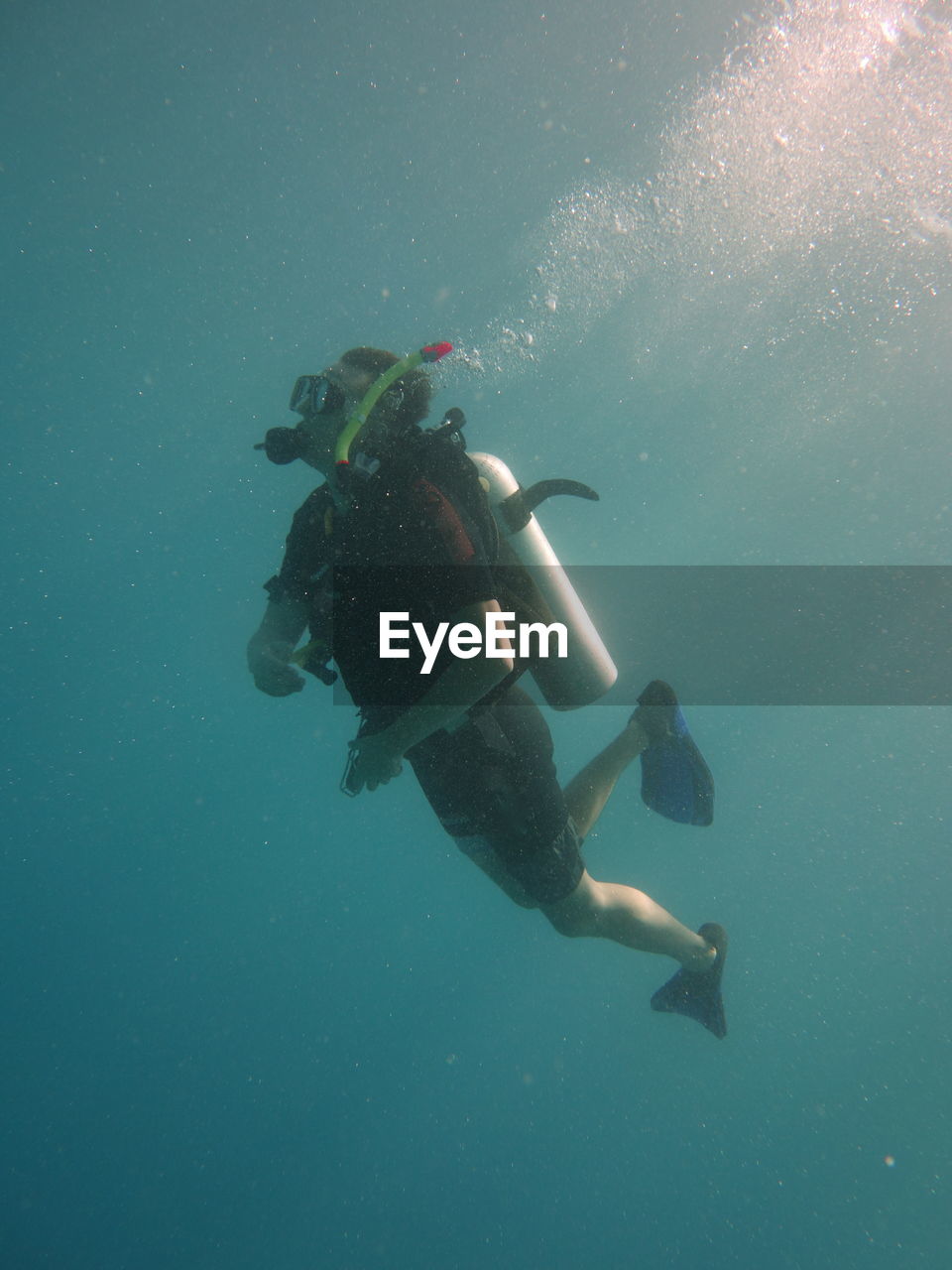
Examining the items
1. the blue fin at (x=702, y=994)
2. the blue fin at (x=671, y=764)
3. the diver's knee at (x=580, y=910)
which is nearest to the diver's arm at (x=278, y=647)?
the diver's knee at (x=580, y=910)

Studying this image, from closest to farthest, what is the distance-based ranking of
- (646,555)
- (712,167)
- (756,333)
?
(712,167), (756,333), (646,555)

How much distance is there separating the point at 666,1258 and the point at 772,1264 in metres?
2.83

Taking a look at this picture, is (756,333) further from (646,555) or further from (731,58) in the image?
(646,555)

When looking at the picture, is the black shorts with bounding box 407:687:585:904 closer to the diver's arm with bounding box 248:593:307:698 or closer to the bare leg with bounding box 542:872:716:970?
the bare leg with bounding box 542:872:716:970

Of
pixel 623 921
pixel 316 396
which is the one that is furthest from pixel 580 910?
pixel 316 396

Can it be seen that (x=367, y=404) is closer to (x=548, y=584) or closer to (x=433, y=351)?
(x=433, y=351)

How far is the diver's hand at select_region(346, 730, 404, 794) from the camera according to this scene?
209 centimetres

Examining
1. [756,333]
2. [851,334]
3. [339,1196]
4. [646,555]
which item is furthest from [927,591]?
Result: [339,1196]

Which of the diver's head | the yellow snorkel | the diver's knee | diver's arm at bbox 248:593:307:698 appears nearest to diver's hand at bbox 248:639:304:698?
diver's arm at bbox 248:593:307:698

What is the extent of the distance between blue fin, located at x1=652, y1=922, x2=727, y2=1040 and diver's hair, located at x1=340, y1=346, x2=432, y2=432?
3457 millimetres

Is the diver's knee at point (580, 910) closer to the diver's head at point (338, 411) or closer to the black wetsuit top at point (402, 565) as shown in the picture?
the black wetsuit top at point (402, 565)

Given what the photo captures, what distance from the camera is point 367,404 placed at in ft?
6.79

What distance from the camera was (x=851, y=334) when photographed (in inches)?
565

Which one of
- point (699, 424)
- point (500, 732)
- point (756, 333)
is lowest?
point (500, 732)
